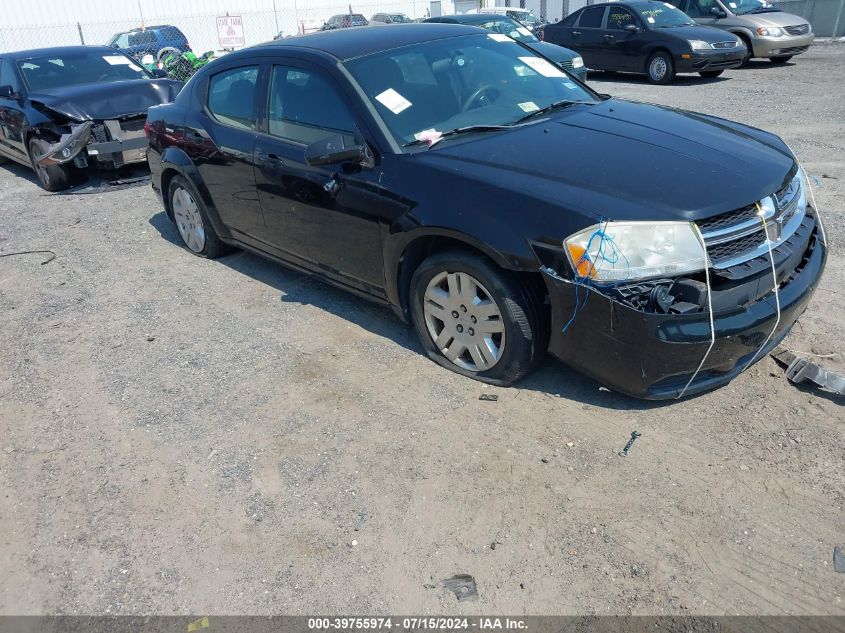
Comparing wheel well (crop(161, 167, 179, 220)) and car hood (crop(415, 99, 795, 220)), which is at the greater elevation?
car hood (crop(415, 99, 795, 220))

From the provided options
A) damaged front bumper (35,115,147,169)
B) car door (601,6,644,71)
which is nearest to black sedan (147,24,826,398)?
damaged front bumper (35,115,147,169)

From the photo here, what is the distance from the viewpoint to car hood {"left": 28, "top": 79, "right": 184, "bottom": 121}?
812 centimetres

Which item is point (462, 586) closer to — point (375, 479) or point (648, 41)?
point (375, 479)

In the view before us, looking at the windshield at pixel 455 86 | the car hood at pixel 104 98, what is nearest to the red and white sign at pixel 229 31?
the car hood at pixel 104 98

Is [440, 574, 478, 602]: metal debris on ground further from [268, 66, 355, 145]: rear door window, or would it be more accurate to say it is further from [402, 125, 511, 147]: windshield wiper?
[268, 66, 355, 145]: rear door window

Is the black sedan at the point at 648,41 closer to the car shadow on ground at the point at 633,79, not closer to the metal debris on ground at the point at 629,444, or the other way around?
the car shadow on ground at the point at 633,79

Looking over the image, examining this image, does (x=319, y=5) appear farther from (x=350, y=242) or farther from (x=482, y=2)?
(x=350, y=242)

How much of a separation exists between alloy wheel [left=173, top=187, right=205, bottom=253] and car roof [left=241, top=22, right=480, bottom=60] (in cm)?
142

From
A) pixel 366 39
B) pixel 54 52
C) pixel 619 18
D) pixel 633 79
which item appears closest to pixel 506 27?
pixel 619 18

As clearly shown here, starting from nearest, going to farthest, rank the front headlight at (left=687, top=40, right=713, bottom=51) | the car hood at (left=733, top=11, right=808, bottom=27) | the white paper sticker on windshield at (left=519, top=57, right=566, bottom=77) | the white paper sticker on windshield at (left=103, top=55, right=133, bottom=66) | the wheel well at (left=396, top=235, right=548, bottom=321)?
the wheel well at (left=396, top=235, right=548, bottom=321)
the white paper sticker on windshield at (left=519, top=57, right=566, bottom=77)
the white paper sticker on windshield at (left=103, top=55, right=133, bottom=66)
the front headlight at (left=687, top=40, right=713, bottom=51)
the car hood at (left=733, top=11, right=808, bottom=27)

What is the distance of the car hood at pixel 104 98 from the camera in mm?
8117

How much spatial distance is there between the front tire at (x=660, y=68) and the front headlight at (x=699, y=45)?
0.48 metres

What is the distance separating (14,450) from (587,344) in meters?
3.05

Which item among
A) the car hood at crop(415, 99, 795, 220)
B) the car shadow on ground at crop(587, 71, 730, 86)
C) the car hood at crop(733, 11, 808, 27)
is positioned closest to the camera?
the car hood at crop(415, 99, 795, 220)
